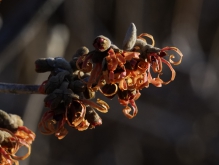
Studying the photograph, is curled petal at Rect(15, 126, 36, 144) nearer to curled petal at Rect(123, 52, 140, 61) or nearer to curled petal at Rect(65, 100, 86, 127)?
curled petal at Rect(65, 100, 86, 127)

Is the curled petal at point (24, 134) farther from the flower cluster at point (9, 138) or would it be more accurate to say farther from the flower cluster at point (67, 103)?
the flower cluster at point (67, 103)

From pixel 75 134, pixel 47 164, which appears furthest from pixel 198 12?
pixel 47 164

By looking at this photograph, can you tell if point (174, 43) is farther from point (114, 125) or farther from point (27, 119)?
point (27, 119)

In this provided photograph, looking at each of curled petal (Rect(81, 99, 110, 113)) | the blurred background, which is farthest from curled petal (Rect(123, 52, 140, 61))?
the blurred background

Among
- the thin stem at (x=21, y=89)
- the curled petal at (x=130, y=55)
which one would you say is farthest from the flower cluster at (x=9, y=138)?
the curled petal at (x=130, y=55)

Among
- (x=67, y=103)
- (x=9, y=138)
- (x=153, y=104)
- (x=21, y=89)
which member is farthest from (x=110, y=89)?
(x=153, y=104)

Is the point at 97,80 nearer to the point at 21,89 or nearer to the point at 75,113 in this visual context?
the point at 75,113
